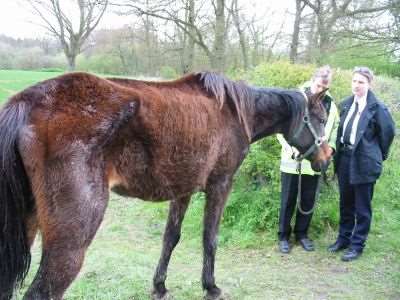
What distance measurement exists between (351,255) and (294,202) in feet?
2.92

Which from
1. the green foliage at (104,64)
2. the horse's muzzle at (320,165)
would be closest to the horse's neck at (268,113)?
the horse's muzzle at (320,165)

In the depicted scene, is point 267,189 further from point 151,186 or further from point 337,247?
point 151,186

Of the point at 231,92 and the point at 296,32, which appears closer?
the point at 231,92

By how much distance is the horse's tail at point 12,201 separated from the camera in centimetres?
233

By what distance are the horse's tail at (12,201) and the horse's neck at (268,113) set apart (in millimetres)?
2223

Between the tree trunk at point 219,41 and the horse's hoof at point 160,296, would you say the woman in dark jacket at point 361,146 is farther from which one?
the tree trunk at point 219,41

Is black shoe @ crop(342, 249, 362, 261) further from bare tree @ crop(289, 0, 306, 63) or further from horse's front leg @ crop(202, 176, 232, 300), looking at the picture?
bare tree @ crop(289, 0, 306, 63)

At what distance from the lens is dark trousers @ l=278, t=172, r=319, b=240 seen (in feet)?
16.3

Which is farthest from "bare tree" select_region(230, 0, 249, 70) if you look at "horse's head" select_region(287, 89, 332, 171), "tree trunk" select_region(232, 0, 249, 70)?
"horse's head" select_region(287, 89, 332, 171)

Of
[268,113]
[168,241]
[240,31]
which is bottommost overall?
[168,241]

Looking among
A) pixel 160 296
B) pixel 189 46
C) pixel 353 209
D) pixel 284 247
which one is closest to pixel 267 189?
pixel 284 247

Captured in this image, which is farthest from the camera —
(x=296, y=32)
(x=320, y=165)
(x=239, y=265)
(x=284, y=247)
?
(x=296, y=32)

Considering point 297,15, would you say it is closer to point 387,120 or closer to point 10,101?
point 387,120

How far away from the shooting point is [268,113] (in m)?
4.04
